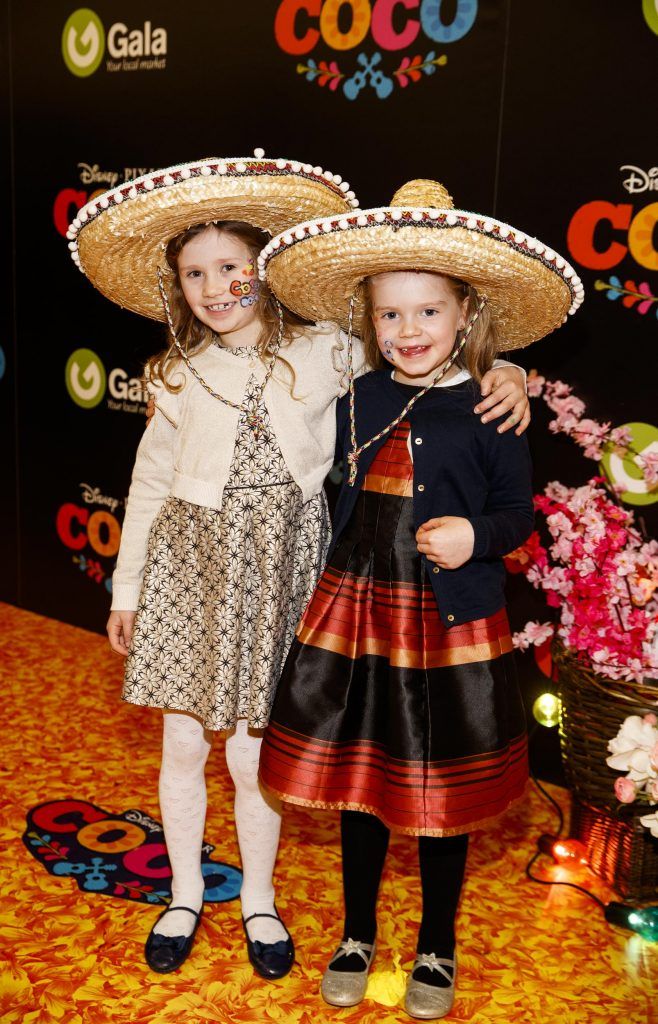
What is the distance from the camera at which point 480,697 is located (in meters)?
1.68

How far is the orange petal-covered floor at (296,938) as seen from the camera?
187cm

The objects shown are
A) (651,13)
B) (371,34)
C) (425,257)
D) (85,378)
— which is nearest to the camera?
(425,257)

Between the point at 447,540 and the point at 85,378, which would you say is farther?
the point at 85,378

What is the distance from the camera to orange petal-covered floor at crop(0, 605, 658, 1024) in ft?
6.13

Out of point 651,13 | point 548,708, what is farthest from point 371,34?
point 548,708

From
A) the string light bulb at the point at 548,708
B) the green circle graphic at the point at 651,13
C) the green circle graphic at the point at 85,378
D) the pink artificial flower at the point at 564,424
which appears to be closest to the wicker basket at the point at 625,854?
the string light bulb at the point at 548,708

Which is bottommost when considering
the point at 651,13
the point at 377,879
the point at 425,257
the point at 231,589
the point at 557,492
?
the point at 377,879

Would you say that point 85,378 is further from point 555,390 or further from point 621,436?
point 621,436

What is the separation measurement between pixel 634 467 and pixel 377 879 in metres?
1.21

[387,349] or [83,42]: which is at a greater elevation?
[83,42]

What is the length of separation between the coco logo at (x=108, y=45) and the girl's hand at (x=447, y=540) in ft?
7.98

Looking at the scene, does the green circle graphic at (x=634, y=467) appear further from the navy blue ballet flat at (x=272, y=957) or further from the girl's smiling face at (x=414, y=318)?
the navy blue ballet flat at (x=272, y=957)

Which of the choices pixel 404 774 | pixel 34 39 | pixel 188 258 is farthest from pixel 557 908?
pixel 34 39

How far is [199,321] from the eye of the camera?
192 cm
